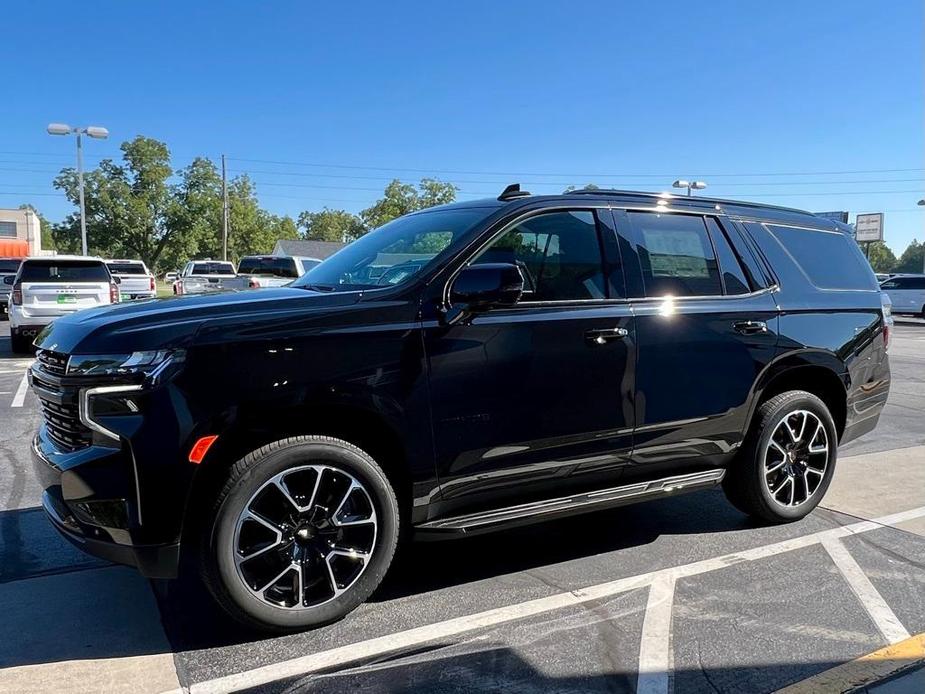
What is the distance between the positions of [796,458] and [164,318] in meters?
3.84

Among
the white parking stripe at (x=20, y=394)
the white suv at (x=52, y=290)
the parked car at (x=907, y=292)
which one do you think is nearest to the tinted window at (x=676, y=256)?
the white parking stripe at (x=20, y=394)

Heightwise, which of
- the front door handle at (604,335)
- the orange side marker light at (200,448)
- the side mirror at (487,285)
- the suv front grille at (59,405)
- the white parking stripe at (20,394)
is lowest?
the white parking stripe at (20,394)

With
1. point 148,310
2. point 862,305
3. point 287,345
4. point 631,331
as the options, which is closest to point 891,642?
point 631,331

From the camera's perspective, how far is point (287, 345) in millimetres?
3070

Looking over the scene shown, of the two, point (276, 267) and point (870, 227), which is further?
point (870, 227)

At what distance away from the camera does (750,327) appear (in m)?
4.32

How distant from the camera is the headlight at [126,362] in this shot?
288 cm

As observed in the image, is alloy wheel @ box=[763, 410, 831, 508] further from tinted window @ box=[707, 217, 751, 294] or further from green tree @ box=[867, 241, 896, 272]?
green tree @ box=[867, 241, 896, 272]

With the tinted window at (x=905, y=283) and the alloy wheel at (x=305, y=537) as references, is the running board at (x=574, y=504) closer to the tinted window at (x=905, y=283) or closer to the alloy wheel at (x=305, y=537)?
the alloy wheel at (x=305, y=537)

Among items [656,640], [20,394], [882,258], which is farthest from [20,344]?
[882,258]

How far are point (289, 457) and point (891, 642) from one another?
269 centimetres

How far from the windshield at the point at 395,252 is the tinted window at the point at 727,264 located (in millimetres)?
1515

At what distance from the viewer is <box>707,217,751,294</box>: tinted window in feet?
14.5

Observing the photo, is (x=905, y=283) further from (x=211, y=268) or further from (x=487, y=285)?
(x=487, y=285)
